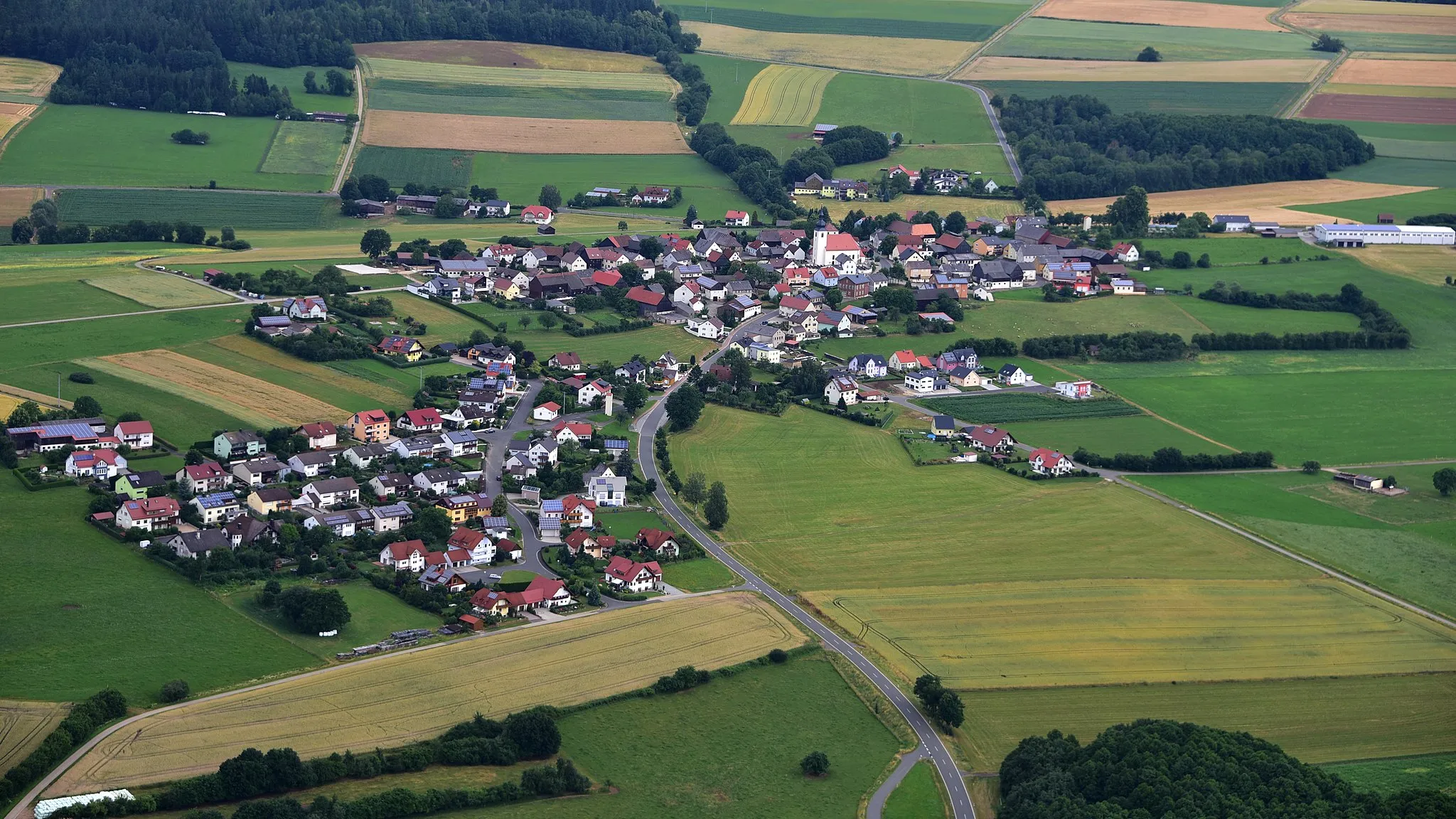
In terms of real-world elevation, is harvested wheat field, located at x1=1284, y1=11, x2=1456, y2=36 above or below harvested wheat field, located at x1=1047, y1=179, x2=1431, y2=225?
above

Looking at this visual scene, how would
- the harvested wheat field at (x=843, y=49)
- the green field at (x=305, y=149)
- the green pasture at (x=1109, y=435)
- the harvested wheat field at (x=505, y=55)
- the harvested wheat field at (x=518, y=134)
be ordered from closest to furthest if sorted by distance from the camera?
the green pasture at (x=1109, y=435) < the green field at (x=305, y=149) < the harvested wheat field at (x=518, y=134) < the harvested wheat field at (x=505, y=55) < the harvested wheat field at (x=843, y=49)

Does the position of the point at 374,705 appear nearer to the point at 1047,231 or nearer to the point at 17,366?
the point at 17,366

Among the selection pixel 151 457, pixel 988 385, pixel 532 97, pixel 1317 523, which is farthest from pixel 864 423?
pixel 532 97

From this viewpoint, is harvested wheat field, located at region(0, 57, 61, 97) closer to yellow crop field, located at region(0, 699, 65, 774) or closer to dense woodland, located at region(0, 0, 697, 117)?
dense woodland, located at region(0, 0, 697, 117)

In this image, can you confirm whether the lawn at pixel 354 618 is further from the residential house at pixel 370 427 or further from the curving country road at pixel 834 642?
the residential house at pixel 370 427

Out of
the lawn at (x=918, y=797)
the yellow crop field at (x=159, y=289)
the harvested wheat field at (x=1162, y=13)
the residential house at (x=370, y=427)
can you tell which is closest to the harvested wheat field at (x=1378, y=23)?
the harvested wheat field at (x=1162, y=13)

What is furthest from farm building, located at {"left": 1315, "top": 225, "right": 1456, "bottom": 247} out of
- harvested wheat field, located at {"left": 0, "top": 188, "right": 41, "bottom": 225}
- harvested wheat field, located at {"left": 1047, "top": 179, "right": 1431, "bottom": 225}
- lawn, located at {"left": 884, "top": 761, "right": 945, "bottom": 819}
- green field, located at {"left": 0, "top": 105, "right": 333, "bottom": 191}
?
harvested wheat field, located at {"left": 0, "top": 188, "right": 41, "bottom": 225}
